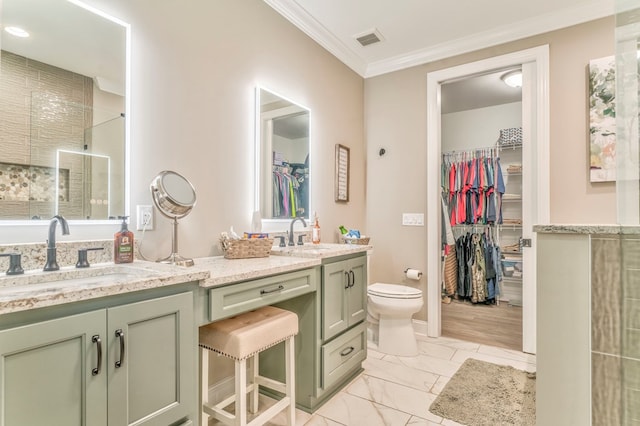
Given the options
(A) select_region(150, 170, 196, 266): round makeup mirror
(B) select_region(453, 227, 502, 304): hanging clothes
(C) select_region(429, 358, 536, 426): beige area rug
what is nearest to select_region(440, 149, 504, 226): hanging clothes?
(B) select_region(453, 227, 502, 304): hanging clothes

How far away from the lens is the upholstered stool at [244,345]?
1.43 meters

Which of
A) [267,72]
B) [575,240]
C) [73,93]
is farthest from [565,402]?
[267,72]

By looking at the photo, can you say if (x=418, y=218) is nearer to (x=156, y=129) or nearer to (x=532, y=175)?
(x=532, y=175)

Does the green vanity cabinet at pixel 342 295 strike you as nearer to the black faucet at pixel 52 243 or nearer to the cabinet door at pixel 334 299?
the cabinet door at pixel 334 299

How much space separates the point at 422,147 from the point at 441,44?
945mm

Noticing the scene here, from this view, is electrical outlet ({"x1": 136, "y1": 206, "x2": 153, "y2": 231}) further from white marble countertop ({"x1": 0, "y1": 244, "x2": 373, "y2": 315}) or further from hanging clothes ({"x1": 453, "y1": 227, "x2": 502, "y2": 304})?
hanging clothes ({"x1": 453, "y1": 227, "x2": 502, "y2": 304})

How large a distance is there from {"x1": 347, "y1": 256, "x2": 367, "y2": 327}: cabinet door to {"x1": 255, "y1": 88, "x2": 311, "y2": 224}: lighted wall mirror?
0.64 meters

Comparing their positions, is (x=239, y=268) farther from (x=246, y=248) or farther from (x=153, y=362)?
(x=153, y=362)

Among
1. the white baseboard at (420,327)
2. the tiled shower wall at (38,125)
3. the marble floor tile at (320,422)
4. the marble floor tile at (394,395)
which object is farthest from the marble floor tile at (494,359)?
the tiled shower wall at (38,125)

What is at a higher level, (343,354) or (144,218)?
(144,218)

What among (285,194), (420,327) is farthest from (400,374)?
(285,194)

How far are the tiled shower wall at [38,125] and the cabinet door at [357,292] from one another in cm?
155

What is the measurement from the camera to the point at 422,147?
10.5ft

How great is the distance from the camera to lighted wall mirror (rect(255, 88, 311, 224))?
2301mm
